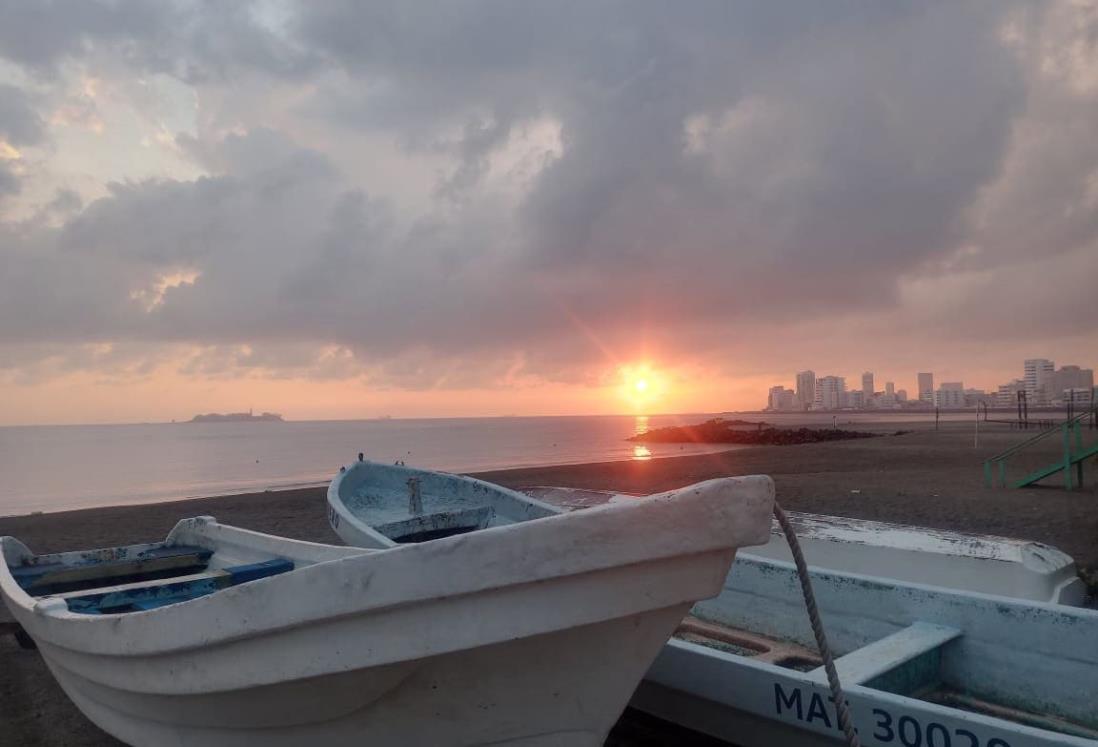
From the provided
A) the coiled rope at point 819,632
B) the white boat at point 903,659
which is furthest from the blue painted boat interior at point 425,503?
the coiled rope at point 819,632

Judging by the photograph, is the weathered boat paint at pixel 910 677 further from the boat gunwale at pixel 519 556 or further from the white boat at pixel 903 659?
the boat gunwale at pixel 519 556

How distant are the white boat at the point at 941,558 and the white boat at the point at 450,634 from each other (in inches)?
87.3

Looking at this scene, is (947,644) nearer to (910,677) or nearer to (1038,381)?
(910,677)

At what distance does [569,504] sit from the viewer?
372 inches

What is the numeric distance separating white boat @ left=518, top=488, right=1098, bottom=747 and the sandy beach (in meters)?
0.58

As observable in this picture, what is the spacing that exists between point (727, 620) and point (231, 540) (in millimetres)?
4694

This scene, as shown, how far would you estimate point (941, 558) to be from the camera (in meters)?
5.83

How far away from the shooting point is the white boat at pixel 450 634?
2.34 meters

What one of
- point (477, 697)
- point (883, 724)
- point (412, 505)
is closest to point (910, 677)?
point (883, 724)

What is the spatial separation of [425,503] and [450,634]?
692 cm

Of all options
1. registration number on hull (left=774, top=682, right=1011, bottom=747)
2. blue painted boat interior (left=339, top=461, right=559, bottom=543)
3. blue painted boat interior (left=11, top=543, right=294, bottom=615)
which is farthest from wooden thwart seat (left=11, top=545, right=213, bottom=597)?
registration number on hull (left=774, top=682, right=1011, bottom=747)

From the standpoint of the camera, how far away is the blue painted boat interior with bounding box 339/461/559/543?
723 cm

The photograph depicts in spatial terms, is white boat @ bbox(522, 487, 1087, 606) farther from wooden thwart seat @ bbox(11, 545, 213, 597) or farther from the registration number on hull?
wooden thwart seat @ bbox(11, 545, 213, 597)

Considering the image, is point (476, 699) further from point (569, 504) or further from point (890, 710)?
point (569, 504)
